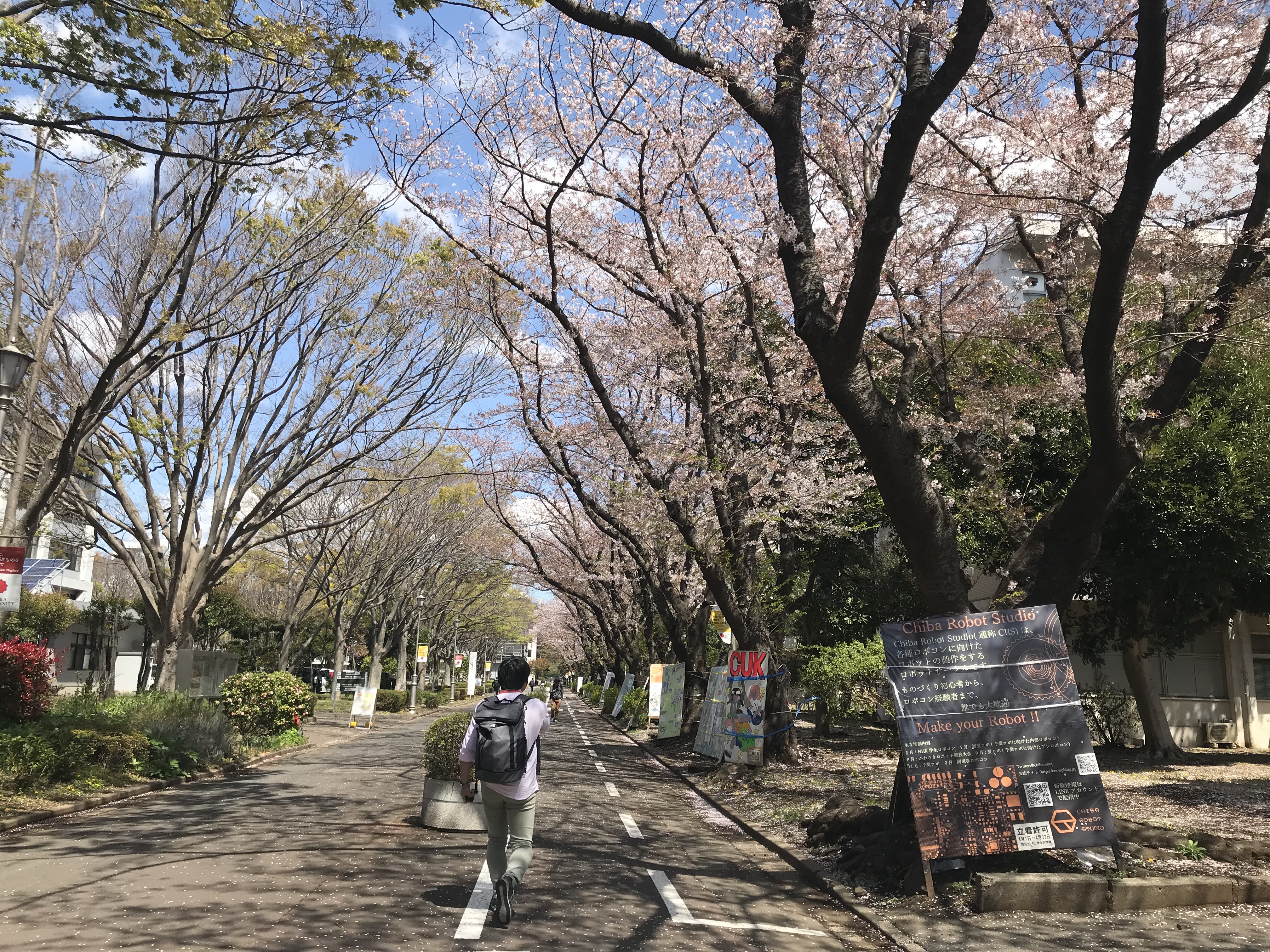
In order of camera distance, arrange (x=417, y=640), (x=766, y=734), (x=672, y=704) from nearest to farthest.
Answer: (x=766, y=734) < (x=672, y=704) < (x=417, y=640)

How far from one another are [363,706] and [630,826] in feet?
55.1

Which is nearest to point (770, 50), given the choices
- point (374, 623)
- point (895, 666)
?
point (895, 666)

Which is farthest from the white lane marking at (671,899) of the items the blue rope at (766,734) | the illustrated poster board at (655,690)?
the illustrated poster board at (655,690)

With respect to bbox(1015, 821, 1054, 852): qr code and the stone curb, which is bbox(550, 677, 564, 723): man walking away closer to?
the stone curb

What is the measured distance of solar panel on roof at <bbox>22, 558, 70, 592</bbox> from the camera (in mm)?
10883

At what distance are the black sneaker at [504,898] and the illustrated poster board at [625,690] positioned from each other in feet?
97.8

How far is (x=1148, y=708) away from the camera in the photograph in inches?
645

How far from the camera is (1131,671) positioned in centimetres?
1662

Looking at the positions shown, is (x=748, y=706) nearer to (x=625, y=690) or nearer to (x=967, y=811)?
(x=967, y=811)

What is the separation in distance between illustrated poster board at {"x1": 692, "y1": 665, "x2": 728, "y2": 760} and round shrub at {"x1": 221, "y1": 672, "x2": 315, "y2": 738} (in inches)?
334

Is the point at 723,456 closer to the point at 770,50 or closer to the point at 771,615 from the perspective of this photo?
the point at 771,615

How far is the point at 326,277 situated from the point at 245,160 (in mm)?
6074

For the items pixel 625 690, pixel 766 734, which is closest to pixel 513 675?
pixel 766 734

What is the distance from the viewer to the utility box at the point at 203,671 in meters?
17.2
